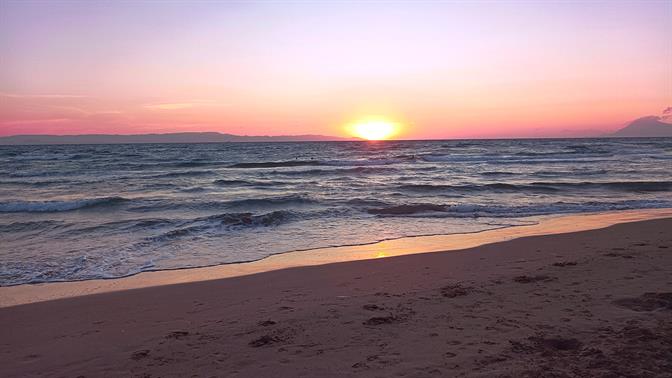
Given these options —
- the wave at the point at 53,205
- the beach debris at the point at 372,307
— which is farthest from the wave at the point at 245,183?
the beach debris at the point at 372,307

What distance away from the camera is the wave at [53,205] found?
57.7 ft

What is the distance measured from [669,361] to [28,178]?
36.0 metres

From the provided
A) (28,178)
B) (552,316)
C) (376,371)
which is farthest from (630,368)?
(28,178)

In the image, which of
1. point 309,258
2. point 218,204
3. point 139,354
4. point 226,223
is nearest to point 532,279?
point 309,258

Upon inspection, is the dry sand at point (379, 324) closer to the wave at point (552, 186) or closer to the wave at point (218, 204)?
the wave at point (218, 204)

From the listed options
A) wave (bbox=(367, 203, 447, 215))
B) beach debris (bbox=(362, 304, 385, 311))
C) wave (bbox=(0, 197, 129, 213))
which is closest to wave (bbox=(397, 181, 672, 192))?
wave (bbox=(367, 203, 447, 215))

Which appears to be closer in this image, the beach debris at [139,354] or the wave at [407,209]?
the beach debris at [139,354]

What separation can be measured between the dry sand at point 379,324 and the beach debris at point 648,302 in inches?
0.7

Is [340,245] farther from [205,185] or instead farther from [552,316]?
[205,185]

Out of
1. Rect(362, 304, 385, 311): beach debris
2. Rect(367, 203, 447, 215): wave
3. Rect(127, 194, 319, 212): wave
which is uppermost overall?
Rect(362, 304, 385, 311): beach debris

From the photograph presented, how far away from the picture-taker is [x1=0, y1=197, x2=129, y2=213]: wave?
1758 cm

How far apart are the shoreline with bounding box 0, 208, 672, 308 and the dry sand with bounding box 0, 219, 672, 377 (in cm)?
49

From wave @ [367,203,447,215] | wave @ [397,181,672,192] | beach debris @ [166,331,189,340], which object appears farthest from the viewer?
wave @ [397,181,672,192]

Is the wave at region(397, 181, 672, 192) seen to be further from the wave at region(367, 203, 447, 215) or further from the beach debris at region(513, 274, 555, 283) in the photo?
the beach debris at region(513, 274, 555, 283)
